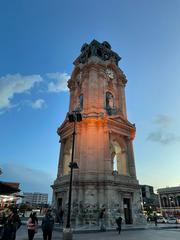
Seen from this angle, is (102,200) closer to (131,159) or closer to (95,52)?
(131,159)

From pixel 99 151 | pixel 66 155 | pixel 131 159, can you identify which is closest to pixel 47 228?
pixel 99 151

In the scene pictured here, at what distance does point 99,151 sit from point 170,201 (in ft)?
230

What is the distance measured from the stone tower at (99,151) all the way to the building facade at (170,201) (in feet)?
201

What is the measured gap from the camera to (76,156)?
2770 cm

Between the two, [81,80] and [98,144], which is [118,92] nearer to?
[81,80]

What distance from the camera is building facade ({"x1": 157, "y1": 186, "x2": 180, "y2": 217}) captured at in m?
79.5

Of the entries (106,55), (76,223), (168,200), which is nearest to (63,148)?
(76,223)

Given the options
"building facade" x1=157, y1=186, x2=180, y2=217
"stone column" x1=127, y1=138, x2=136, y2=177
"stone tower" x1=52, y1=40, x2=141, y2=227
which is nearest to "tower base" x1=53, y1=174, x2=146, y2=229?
"stone tower" x1=52, y1=40, x2=141, y2=227

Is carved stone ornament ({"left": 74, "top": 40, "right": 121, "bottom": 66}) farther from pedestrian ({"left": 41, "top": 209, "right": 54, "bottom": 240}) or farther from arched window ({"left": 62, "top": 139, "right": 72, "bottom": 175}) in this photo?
pedestrian ({"left": 41, "top": 209, "right": 54, "bottom": 240})

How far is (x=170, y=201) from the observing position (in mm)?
82250

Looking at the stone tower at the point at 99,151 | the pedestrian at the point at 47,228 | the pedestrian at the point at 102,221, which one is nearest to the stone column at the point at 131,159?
the stone tower at the point at 99,151

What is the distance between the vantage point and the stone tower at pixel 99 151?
24953 mm

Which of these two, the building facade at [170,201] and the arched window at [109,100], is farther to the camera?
the building facade at [170,201]

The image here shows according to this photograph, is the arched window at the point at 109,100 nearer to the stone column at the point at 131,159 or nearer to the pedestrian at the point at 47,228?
the stone column at the point at 131,159
